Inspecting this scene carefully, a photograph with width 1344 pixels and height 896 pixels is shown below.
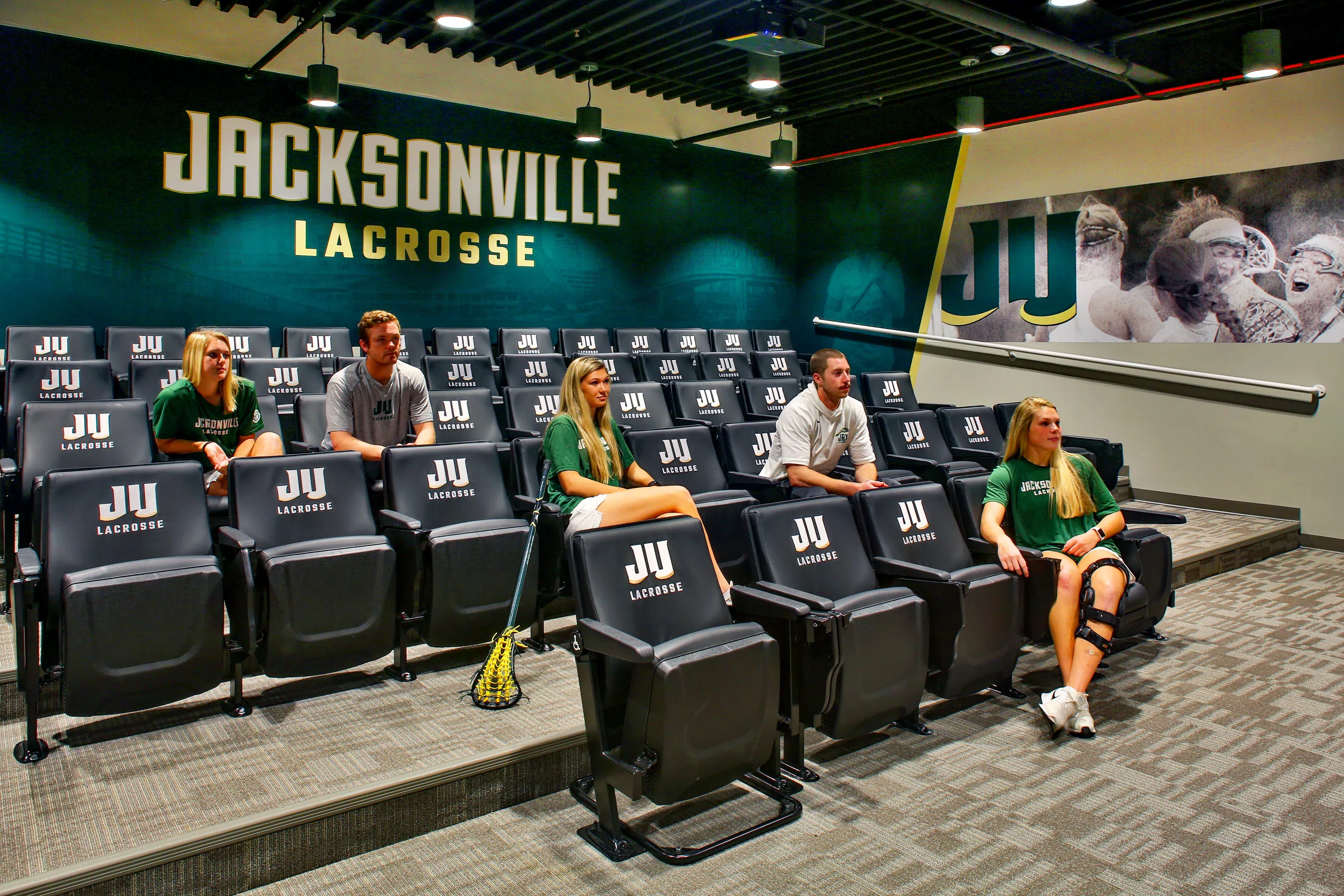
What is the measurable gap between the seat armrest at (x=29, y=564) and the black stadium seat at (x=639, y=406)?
3139 mm

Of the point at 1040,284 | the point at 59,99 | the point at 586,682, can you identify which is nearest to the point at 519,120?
the point at 59,99

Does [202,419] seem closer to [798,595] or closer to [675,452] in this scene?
[675,452]

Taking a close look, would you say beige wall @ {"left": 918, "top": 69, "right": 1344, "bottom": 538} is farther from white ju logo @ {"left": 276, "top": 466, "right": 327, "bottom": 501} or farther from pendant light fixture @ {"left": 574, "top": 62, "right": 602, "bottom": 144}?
white ju logo @ {"left": 276, "top": 466, "right": 327, "bottom": 501}

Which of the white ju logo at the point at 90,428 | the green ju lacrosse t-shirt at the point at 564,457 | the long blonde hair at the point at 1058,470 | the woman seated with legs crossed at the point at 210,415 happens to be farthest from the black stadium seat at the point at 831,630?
the white ju logo at the point at 90,428

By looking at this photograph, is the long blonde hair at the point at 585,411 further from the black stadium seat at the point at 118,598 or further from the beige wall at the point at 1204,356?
the beige wall at the point at 1204,356

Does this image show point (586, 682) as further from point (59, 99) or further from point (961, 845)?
point (59, 99)

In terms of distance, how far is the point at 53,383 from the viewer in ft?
15.4

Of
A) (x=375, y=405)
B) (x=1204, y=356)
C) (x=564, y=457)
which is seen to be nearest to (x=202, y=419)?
(x=375, y=405)

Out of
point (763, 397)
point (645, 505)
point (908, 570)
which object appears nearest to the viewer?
point (908, 570)

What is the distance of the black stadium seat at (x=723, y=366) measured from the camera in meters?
7.16

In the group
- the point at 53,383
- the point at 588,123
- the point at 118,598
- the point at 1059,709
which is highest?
the point at 588,123

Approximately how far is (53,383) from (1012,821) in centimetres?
479

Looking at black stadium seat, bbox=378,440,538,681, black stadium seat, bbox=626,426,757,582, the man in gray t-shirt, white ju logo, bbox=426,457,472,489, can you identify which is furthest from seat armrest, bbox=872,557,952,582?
the man in gray t-shirt

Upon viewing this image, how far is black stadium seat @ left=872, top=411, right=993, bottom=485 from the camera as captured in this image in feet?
17.0
